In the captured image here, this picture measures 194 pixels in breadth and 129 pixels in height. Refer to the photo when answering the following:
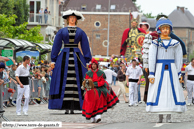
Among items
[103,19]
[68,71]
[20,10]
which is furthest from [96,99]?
Result: [103,19]

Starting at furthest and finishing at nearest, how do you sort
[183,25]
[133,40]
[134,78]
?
[183,25] → [133,40] → [134,78]

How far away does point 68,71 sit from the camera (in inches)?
538

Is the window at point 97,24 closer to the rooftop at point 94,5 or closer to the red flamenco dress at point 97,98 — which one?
the rooftop at point 94,5

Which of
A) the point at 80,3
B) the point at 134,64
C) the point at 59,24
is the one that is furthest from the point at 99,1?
the point at 134,64

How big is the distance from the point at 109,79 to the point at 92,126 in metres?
15.8

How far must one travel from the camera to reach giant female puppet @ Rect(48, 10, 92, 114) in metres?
13.5

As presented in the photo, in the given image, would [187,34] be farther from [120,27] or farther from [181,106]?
[181,106]

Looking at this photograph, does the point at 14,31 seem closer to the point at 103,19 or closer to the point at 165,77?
the point at 165,77

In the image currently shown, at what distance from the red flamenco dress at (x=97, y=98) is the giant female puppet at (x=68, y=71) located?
5.48ft

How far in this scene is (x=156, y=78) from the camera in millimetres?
10664

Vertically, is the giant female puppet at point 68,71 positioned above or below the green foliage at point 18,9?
below

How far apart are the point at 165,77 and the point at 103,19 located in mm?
77776

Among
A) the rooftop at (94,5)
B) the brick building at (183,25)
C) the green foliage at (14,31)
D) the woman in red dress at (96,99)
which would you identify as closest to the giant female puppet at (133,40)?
the woman in red dress at (96,99)

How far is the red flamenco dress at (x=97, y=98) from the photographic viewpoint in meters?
11.5
